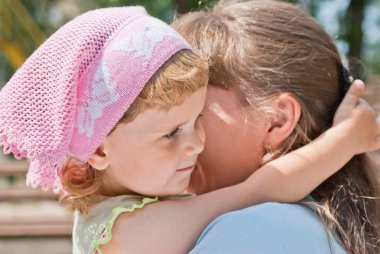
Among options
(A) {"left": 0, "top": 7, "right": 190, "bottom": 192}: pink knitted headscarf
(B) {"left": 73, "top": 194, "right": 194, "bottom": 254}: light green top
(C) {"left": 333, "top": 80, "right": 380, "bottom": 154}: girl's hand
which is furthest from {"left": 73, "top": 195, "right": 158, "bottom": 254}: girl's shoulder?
(C) {"left": 333, "top": 80, "right": 380, "bottom": 154}: girl's hand

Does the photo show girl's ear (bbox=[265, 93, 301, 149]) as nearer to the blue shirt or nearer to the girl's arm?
the girl's arm

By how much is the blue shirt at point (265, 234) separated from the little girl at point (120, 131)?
0.10 meters

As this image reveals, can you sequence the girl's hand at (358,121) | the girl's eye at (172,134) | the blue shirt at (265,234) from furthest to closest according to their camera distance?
the girl's hand at (358,121) → the girl's eye at (172,134) → the blue shirt at (265,234)

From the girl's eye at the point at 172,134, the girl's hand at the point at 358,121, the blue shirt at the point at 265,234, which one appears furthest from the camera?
the girl's hand at the point at 358,121

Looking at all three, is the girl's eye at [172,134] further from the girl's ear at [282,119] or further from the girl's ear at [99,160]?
the girl's ear at [282,119]

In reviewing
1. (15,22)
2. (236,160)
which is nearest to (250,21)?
(236,160)

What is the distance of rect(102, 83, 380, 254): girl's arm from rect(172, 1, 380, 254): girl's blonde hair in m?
0.07

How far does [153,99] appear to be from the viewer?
170 centimetres

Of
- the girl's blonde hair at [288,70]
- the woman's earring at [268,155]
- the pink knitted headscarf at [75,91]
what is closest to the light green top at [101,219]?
the pink knitted headscarf at [75,91]

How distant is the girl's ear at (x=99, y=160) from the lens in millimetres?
1758

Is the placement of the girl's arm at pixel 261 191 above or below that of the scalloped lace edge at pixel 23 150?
below

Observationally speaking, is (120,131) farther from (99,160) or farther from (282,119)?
(282,119)

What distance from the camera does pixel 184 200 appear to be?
5.96ft

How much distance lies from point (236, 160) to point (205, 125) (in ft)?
0.45
